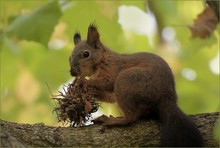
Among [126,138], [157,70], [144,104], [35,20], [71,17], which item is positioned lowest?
[126,138]

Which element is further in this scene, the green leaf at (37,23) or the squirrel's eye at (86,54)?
the squirrel's eye at (86,54)

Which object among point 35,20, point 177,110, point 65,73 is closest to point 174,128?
point 177,110

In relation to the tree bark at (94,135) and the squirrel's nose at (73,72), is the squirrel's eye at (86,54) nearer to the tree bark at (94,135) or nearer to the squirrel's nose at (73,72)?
→ the squirrel's nose at (73,72)

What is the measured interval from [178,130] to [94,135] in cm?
56

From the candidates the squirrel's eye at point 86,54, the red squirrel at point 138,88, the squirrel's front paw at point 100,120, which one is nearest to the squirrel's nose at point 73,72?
the red squirrel at point 138,88

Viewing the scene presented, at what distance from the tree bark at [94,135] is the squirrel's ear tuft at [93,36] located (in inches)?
49.0

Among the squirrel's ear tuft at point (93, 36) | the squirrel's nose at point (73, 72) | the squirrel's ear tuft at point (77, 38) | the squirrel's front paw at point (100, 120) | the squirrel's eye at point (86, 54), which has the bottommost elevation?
the squirrel's front paw at point (100, 120)

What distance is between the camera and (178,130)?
3.47m

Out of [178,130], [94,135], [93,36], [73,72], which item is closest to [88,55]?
[93,36]

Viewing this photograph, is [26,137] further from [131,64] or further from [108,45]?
[108,45]

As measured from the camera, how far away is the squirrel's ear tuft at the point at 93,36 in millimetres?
4664

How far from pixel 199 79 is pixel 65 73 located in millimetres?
1565

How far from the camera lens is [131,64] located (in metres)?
4.24

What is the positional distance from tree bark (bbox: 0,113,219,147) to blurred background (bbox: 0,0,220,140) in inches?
38.7
